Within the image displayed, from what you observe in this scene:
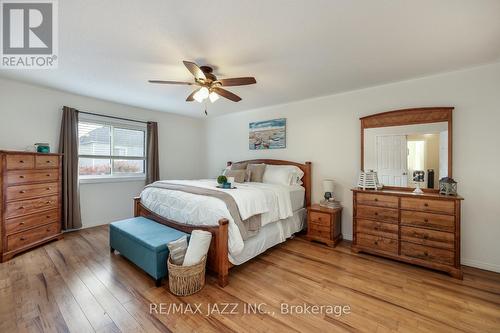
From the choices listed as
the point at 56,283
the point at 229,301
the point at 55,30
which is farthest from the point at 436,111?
the point at 56,283

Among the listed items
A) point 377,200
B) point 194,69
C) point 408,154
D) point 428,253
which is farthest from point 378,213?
A: point 194,69

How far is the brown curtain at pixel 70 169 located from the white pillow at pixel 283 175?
3318mm

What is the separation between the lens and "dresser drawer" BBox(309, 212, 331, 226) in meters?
3.22

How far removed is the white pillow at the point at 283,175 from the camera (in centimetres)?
378

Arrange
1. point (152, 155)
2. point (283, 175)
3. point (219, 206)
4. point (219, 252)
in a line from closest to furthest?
point (219, 252)
point (219, 206)
point (283, 175)
point (152, 155)

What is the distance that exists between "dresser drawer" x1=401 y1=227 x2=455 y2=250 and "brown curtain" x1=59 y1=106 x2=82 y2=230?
5047 mm

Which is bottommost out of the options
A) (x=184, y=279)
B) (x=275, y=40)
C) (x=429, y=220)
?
(x=184, y=279)

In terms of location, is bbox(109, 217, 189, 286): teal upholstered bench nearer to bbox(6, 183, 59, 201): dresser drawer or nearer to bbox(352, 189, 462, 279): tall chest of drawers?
bbox(6, 183, 59, 201): dresser drawer

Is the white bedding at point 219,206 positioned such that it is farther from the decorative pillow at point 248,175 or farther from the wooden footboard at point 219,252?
the decorative pillow at point 248,175

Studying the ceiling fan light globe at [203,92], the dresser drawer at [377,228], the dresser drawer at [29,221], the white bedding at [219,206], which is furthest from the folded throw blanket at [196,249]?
the dresser drawer at [29,221]

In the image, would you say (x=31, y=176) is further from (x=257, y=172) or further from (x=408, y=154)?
(x=408, y=154)

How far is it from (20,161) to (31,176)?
24cm

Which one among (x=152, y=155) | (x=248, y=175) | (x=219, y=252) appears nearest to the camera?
(x=219, y=252)

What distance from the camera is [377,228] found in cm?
282
